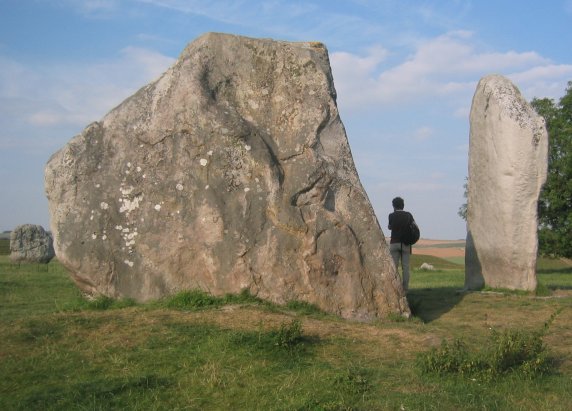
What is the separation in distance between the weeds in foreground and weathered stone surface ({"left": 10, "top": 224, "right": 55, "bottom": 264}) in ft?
71.4

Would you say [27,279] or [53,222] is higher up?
[53,222]

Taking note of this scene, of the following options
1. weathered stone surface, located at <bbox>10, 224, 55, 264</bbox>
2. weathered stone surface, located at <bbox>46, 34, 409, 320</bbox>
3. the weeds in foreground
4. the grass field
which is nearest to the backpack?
weathered stone surface, located at <bbox>46, 34, 409, 320</bbox>

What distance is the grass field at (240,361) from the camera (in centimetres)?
607

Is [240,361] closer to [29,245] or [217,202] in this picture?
[217,202]

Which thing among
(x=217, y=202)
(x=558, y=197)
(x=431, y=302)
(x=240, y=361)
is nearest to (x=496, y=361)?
(x=240, y=361)

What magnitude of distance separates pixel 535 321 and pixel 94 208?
714 cm

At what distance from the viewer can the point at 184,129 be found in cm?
1035

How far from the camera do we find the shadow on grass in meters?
11.2

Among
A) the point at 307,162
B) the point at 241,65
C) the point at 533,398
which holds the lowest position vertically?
the point at 533,398

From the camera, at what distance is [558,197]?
97.5 ft

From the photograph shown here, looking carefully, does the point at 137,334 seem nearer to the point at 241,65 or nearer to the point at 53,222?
the point at 53,222

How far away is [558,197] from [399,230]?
777 inches

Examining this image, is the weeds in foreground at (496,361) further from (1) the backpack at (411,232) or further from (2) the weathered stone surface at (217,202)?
(1) the backpack at (411,232)

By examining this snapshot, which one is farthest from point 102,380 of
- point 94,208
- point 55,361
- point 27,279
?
point 27,279
